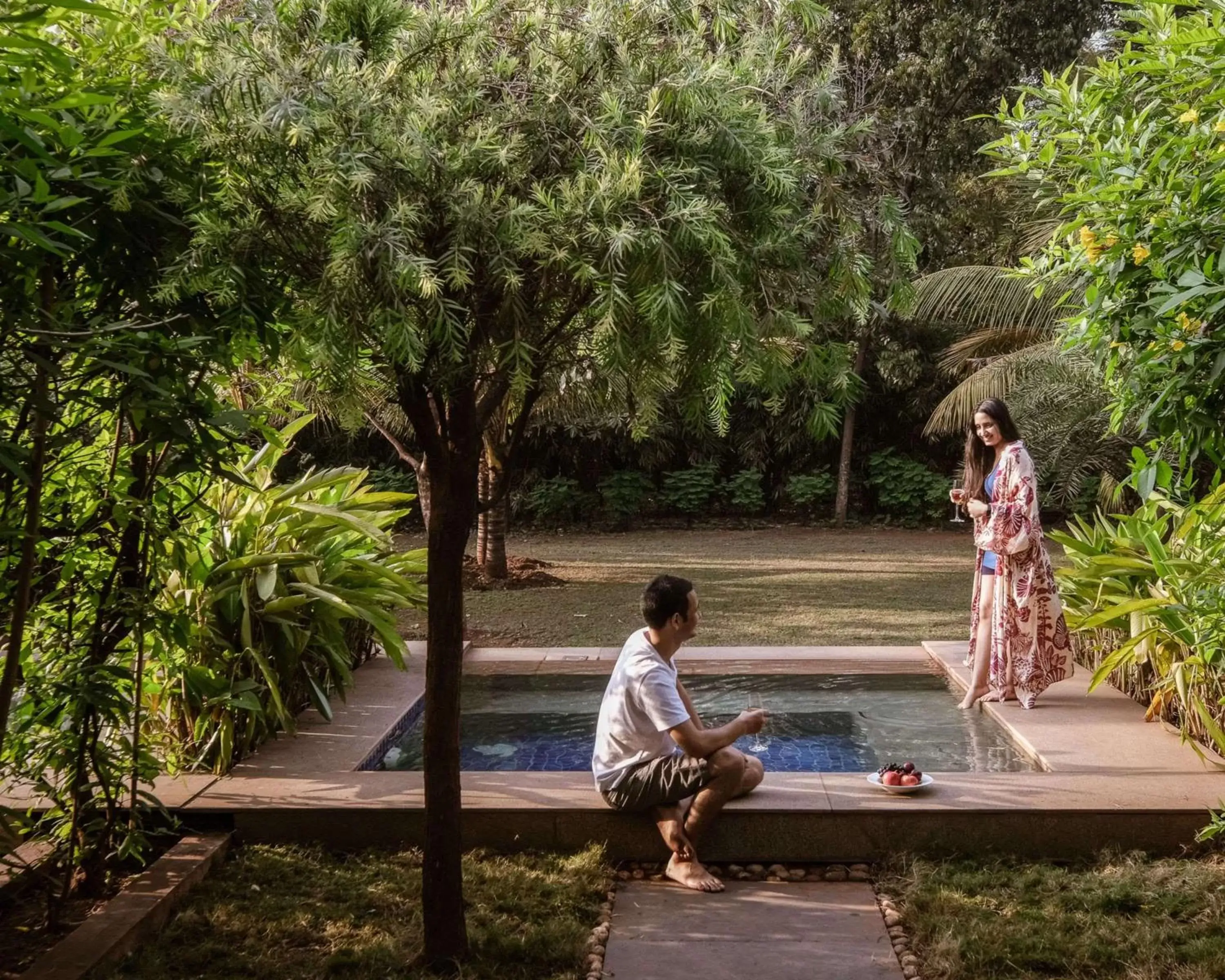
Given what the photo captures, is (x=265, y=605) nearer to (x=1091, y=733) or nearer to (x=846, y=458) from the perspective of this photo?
(x=1091, y=733)

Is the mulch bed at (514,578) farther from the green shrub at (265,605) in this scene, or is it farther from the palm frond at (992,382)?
the palm frond at (992,382)

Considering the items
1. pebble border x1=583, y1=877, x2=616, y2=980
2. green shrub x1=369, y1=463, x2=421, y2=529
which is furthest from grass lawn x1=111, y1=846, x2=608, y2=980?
green shrub x1=369, y1=463, x2=421, y2=529

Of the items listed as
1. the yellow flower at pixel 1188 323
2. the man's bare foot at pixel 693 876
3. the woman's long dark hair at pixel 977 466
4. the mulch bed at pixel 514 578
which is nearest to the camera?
the yellow flower at pixel 1188 323

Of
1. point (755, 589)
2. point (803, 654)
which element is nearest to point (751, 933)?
point (803, 654)

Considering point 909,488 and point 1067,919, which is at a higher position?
point 909,488

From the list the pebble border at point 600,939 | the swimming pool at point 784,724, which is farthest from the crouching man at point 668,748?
the swimming pool at point 784,724

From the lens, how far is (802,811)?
189 inches

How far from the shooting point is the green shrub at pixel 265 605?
5.52m

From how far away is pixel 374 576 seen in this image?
7.11m

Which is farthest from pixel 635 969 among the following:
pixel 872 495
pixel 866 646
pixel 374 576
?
pixel 872 495

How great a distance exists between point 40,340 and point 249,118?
924mm

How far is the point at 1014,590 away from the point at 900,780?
217 centimetres

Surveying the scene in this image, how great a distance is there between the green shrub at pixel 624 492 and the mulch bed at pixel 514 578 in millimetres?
6104

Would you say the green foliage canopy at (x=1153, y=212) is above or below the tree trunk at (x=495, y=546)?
above
